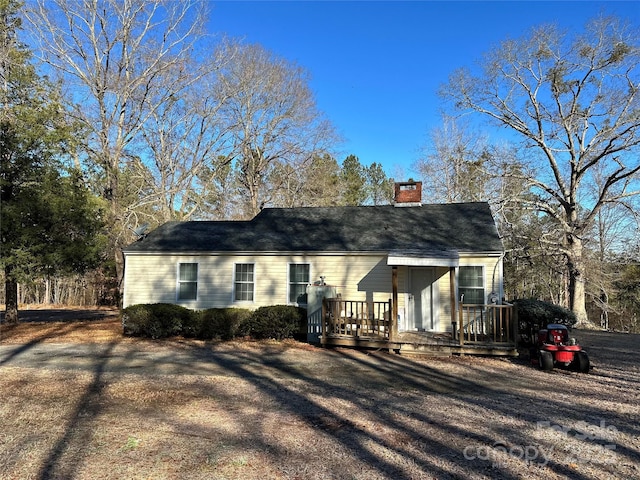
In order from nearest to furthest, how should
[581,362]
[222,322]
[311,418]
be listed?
[311,418] < [581,362] < [222,322]

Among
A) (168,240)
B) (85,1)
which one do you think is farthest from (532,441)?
(85,1)

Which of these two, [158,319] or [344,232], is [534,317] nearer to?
[344,232]

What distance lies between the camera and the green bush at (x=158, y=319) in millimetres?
12102

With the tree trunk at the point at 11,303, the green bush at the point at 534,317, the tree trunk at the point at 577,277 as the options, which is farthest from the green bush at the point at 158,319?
the tree trunk at the point at 577,277

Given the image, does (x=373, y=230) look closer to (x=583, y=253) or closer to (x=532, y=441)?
(x=532, y=441)

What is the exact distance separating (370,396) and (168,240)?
10089mm

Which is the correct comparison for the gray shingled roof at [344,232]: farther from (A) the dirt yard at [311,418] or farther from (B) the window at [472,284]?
(A) the dirt yard at [311,418]

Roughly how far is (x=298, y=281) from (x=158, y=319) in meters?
4.12

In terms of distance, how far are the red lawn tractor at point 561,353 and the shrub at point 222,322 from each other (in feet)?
23.9

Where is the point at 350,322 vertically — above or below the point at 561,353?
above

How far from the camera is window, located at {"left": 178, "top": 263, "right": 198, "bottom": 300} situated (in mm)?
13602

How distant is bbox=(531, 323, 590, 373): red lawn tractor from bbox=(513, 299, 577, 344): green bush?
2.18 metres

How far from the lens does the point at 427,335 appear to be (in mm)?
11188

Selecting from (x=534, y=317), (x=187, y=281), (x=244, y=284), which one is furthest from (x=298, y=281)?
(x=534, y=317)
